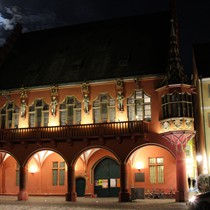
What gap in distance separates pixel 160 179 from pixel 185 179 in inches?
146

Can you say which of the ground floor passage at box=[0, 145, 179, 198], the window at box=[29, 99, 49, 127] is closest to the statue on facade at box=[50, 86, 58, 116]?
the window at box=[29, 99, 49, 127]

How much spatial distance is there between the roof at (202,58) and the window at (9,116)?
16761 millimetres

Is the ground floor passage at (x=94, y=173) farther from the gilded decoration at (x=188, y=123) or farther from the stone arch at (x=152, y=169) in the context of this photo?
the gilded decoration at (x=188, y=123)

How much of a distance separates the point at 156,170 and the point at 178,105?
21.1ft

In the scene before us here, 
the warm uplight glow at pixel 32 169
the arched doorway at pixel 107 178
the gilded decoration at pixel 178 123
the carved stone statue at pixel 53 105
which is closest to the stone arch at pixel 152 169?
the arched doorway at pixel 107 178

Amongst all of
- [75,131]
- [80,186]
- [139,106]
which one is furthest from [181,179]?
[80,186]

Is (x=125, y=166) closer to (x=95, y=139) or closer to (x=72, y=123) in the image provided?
(x=95, y=139)

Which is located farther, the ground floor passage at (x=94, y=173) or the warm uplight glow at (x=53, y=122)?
the warm uplight glow at (x=53, y=122)

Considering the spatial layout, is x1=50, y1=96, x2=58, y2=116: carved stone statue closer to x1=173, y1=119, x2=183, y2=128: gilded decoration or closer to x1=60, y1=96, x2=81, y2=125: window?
x1=60, y1=96, x2=81, y2=125: window

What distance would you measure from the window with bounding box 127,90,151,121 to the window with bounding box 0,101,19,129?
34.9ft

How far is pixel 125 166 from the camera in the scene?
109 feet

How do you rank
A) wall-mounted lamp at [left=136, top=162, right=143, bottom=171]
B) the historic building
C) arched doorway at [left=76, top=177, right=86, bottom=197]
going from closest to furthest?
the historic building, wall-mounted lamp at [left=136, top=162, right=143, bottom=171], arched doorway at [left=76, top=177, right=86, bottom=197]

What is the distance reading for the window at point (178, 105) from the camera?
32.5m

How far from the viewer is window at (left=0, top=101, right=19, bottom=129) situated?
126ft
